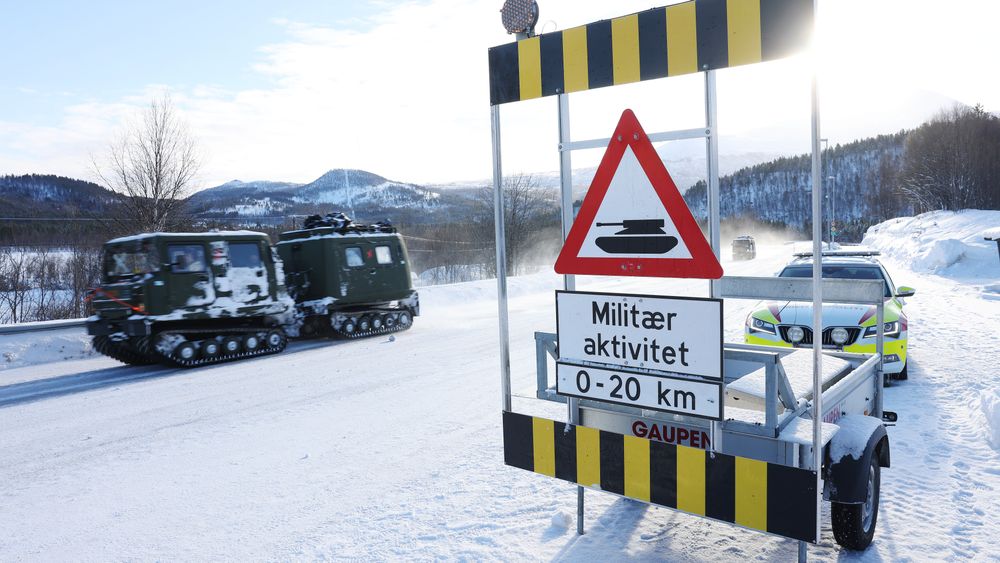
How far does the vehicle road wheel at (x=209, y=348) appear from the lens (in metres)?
11.5

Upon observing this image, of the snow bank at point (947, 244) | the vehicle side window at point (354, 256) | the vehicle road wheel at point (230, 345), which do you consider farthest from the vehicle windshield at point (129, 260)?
the snow bank at point (947, 244)

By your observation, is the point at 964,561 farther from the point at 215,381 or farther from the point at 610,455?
the point at 215,381

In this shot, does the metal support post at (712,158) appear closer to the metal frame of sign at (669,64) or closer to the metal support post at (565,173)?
the metal frame of sign at (669,64)

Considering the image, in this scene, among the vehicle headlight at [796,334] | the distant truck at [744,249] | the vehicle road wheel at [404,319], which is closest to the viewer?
the vehicle headlight at [796,334]

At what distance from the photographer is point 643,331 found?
3.19 metres

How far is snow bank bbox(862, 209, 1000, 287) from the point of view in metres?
25.4

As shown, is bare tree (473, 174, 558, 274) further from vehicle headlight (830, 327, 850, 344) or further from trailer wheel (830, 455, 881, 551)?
trailer wheel (830, 455, 881, 551)

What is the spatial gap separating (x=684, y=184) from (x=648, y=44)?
2.26 feet

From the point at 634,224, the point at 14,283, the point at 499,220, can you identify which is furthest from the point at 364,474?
the point at 14,283

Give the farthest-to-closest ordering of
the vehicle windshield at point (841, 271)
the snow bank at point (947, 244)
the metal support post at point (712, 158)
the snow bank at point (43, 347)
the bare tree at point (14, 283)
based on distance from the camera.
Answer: the bare tree at point (14, 283) → the snow bank at point (947, 244) → the snow bank at point (43, 347) → the vehicle windshield at point (841, 271) → the metal support post at point (712, 158)

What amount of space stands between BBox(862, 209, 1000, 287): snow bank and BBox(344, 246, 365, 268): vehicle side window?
2256cm

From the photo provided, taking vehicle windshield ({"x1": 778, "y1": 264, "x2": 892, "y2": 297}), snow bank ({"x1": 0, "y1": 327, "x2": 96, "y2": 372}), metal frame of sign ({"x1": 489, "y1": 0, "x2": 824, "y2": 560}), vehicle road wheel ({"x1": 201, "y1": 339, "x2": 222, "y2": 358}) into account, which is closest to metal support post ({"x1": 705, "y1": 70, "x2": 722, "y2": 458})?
metal frame of sign ({"x1": 489, "y1": 0, "x2": 824, "y2": 560})

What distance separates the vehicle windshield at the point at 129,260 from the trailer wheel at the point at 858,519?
1105cm

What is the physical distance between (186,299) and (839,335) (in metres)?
10.4
